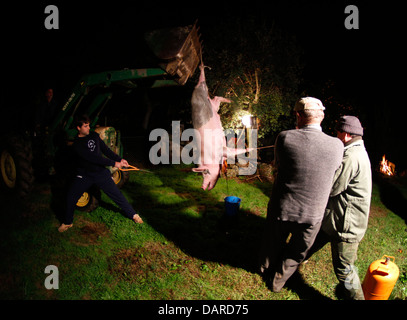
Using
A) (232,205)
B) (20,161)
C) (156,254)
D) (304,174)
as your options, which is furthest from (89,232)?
(304,174)

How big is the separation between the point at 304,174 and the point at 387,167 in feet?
36.7

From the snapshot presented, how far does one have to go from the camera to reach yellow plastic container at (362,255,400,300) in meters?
3.16

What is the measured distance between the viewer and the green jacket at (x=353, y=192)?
2.84 m

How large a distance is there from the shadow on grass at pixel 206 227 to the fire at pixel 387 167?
880 cm

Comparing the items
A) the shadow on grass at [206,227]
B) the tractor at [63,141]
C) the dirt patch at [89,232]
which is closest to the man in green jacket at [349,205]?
the shadow on grass at [206,227]

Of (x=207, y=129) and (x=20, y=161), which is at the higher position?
(x=207, y=129)

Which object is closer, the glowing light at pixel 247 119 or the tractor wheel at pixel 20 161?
the tractor wheel at pixel 20 161

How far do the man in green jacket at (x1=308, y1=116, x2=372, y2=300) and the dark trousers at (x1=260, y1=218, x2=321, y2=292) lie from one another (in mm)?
283

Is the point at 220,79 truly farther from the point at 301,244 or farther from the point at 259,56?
the point at 301,244

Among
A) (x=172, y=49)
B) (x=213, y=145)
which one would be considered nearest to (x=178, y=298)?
(x=213, y=145)

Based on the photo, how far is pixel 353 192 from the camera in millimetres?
2896

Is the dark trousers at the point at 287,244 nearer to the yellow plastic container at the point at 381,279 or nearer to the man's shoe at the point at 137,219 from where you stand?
the yellow plastic container at the point at 381,279

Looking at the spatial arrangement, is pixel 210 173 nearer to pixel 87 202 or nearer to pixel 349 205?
pixel 349 205

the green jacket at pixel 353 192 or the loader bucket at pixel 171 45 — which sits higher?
the loader bucket at pixel 171 45
